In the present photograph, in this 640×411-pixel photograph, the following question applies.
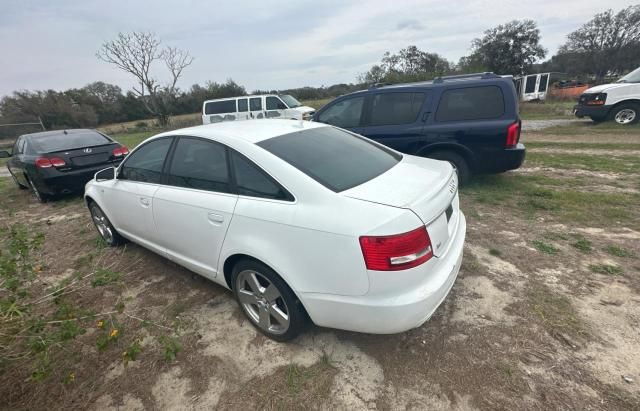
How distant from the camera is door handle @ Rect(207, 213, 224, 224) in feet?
7.38

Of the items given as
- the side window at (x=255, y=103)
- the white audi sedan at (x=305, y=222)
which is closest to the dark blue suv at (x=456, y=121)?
the white audi sedan at (x=305, y=222)

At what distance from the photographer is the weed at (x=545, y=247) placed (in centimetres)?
314

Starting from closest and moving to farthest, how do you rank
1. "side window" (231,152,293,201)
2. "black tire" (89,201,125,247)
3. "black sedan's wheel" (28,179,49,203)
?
"side window" (231,152,293,201) < "black tire" (89,201,125,247) < "black sedan's wheel" (28,179,49,203)

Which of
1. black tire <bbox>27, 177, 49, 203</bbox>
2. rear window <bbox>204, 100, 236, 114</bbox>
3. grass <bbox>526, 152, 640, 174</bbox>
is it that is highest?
rear window <bbox>204, 100, 236, 114</bbox>

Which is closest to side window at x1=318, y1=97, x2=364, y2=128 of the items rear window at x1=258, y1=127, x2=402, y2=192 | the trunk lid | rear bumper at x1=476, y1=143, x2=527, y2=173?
rear bumper at x1=476, y1=143, x2=527, y2=173

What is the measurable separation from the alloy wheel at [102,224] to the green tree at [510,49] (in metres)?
38.2

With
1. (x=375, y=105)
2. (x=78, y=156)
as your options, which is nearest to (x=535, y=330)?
(x=375, y=105)

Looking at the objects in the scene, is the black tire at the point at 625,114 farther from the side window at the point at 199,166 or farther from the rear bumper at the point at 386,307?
the side window at the point at 199,166

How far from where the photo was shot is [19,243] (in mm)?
2062

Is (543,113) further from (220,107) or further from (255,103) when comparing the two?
(220,107)

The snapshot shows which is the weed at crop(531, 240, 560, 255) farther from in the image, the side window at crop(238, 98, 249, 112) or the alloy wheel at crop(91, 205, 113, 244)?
the side window at crop(238, 98, 249, 112)

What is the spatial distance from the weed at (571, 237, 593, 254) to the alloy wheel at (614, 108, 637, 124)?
1050cm

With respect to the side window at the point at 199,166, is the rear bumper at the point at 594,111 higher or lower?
higher

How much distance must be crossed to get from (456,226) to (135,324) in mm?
2793
